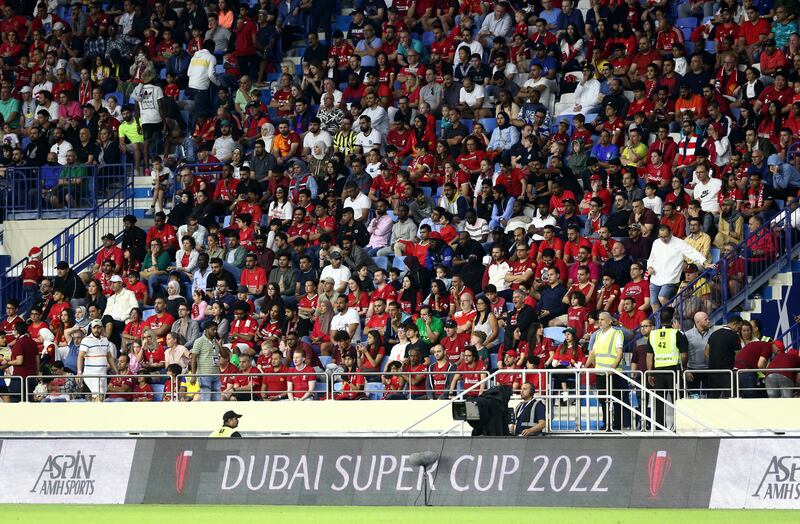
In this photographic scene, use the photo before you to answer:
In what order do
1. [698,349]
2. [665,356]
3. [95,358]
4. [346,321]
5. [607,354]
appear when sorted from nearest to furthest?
[665,356] → [607,354] → [698,349] → [346,321] → [95,358]

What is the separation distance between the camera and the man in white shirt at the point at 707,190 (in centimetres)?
2250

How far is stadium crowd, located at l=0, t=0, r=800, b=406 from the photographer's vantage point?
22.2m

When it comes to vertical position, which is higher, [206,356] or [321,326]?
[321,326]

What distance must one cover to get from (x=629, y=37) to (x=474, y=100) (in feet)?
10.00

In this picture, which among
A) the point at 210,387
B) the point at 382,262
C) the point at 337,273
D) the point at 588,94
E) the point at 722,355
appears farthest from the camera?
the point at 588,94

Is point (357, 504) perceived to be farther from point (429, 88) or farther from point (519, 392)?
point (429, 88)

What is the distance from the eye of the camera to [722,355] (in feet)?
65.2

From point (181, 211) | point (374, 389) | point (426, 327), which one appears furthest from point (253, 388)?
point (181, 211)

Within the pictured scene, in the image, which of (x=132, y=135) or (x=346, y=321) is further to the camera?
(x=132, y=135)

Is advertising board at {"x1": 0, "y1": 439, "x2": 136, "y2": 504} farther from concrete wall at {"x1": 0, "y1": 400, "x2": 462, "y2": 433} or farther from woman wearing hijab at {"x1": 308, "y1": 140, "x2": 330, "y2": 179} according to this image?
woman wearing hijab at {"x1": 308, "y1": 140, "x2": 330, "y2": 179}

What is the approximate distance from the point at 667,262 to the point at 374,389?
192 inches

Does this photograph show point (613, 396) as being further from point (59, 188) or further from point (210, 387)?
point (59, 188)

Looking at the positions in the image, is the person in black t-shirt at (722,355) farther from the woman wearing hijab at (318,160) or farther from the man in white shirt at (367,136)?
the woman wearing hijab at (318,160)

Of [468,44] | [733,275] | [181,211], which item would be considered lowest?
[733,275]
